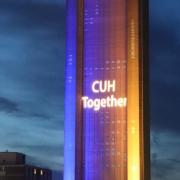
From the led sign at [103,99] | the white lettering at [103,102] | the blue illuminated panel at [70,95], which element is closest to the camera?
the blue illuminated panel at [70,95]

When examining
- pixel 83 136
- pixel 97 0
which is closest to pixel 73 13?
pixel 97 0

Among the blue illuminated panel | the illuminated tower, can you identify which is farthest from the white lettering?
the blue illuminated panel

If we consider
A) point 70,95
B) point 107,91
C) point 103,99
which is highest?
point 107,91

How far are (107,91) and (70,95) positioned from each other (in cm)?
969

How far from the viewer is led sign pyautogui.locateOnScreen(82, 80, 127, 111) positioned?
574 feet

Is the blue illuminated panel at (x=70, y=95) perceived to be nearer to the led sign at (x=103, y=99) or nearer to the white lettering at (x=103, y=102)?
the white lettering at (x=103, y=102)

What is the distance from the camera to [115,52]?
583 feet

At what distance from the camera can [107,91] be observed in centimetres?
17625

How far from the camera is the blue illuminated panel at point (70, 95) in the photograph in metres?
172

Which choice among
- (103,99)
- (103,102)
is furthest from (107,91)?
(103,102)

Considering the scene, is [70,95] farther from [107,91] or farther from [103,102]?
[107,91]

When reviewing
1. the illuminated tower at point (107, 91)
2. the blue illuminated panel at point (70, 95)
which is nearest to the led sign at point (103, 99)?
the illuminated tower at point (107, 91)

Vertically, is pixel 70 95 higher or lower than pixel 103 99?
higher

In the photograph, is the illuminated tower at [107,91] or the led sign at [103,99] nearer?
the illuminated tower at [107,91]
